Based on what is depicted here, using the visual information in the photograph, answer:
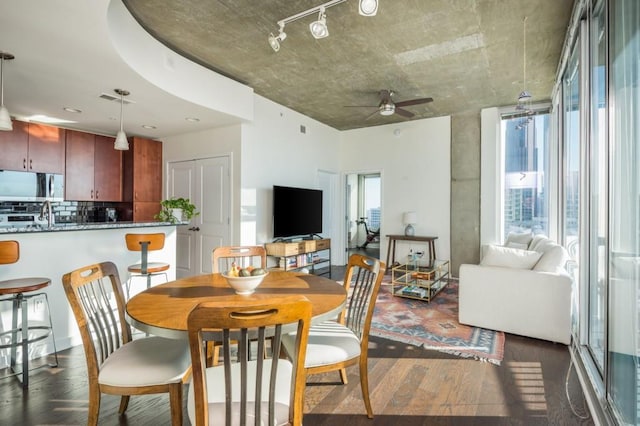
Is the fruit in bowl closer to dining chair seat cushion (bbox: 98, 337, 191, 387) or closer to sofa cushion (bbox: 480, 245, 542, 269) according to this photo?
dining chair seat cushion (bbox: 98, 337, 191, 387)

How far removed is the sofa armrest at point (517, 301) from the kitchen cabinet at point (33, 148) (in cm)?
587

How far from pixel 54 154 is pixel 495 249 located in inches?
243

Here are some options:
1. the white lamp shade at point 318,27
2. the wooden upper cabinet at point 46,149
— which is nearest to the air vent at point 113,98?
the wooden upper cabinet at point 46,149

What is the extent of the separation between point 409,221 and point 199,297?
5136 millimetres

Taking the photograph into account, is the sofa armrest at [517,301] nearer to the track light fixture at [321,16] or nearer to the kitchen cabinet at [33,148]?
the track light fixture at [321,16]

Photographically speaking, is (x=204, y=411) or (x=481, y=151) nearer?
(x=204, y=411)

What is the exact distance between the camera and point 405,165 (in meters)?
6.65

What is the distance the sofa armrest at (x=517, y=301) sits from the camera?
305 centimetres

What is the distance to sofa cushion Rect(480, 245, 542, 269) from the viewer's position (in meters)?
3.40

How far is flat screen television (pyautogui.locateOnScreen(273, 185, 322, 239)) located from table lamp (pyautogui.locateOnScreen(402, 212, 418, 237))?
5.39 feet

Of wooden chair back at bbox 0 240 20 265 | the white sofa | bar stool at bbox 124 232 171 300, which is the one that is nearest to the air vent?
bar stool at bbox 124 232 171 300

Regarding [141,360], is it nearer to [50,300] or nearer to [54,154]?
[50,300]

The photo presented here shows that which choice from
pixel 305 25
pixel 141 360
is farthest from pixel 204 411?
pixel 305 25

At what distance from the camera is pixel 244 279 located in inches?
70.6
